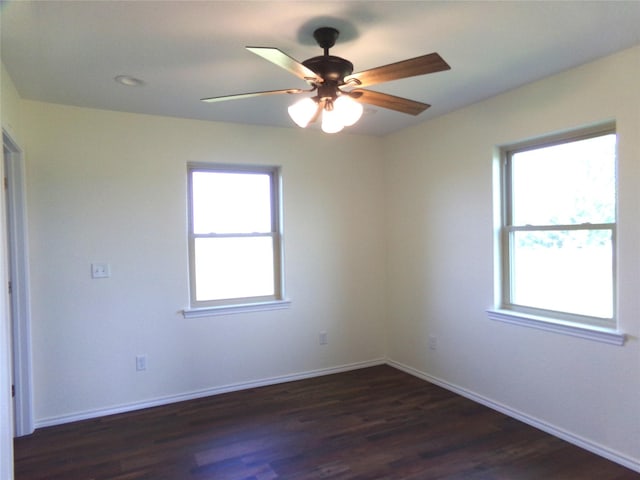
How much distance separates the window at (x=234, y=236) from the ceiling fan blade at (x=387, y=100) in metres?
1.86

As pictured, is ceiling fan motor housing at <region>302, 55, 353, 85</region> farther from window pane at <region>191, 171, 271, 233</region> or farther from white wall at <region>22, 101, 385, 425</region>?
window pane at <region>191, 171, 271, 233</region>

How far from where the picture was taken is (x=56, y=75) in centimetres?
259

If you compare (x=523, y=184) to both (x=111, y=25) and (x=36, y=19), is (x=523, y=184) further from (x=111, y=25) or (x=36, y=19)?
(x=36, y=19)

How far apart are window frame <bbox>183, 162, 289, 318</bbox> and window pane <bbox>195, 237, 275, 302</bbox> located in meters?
0.03

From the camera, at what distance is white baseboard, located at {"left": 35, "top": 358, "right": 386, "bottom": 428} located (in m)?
3.13

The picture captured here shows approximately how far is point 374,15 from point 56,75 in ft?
6.63

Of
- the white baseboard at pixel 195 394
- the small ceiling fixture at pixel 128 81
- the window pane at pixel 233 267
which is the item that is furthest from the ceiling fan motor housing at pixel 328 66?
the white baseboard at pixel 195 394

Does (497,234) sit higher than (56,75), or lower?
lower

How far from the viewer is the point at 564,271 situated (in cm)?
288

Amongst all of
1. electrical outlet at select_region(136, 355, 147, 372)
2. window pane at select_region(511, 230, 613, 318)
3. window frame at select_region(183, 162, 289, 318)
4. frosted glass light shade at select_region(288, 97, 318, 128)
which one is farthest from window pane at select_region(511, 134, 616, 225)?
electrical outlet at select_region(136, 355, 147, 372)

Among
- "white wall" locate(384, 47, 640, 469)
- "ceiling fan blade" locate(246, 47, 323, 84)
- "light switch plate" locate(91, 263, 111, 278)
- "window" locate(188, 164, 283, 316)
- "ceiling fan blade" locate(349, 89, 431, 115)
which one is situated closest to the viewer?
"ceiling fan blade" locate(246, 47, 323, 84)

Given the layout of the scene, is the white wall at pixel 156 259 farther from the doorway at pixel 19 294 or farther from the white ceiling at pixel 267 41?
the white ceiling at pixel 267 41

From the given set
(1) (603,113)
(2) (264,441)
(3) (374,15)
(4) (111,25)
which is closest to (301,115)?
(3) (374,15)

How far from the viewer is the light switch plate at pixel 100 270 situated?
10.6ft
